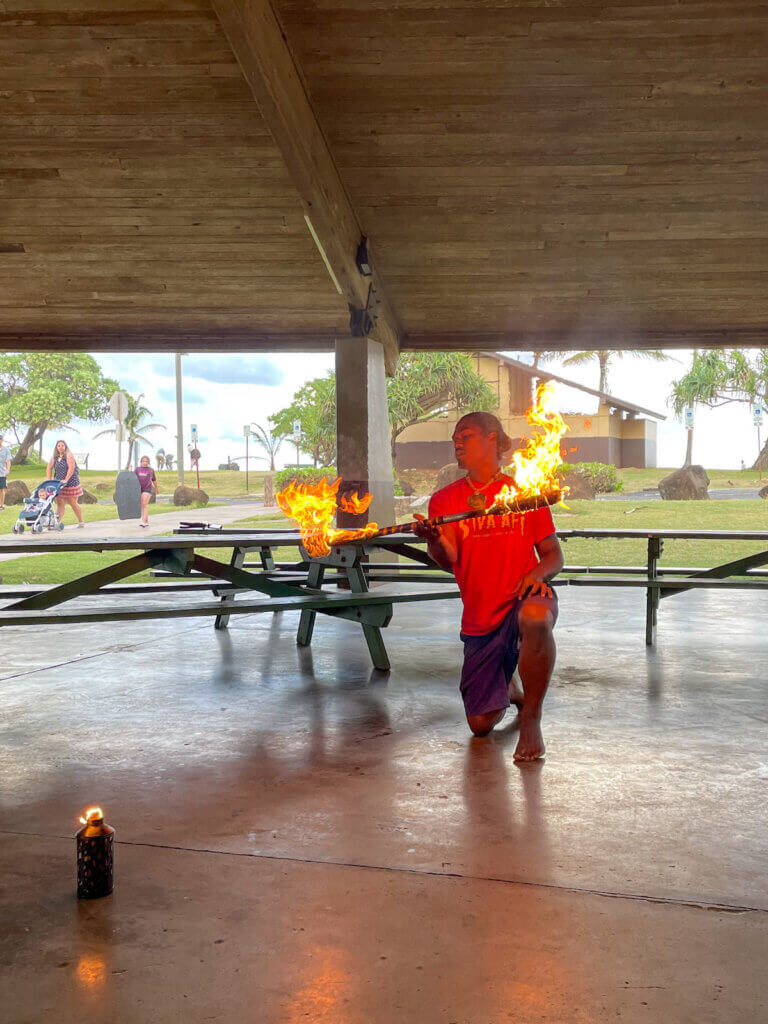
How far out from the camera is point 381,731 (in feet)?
16.0

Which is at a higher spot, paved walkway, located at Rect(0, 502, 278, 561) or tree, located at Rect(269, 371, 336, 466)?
tree, located at Rect(269, 371, 336, 466)

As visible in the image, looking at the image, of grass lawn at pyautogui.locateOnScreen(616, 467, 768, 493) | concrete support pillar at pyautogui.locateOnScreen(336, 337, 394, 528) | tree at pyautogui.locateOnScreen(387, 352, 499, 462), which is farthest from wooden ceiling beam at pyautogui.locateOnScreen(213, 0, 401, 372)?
grass lawn at pyautogui.locateOnScreen(616, 467, 768, 493)

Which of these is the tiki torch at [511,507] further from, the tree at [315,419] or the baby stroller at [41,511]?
the tree at [315,419]

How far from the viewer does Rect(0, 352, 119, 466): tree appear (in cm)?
4066

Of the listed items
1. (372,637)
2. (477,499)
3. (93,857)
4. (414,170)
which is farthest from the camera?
(414,170)

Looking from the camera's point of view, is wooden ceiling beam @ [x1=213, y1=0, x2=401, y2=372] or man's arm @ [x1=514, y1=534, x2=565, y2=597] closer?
man's arm @ [x1=514, y1=534, x2=565, y2=597]

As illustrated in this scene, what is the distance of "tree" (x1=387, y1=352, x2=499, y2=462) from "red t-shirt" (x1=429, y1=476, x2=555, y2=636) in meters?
25.0

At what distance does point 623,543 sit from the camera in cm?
1914

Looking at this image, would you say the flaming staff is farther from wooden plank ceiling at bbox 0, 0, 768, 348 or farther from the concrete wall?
the concrete wall

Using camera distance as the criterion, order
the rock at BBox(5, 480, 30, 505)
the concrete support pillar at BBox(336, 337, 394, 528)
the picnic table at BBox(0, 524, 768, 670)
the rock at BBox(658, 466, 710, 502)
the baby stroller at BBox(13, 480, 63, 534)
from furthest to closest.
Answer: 1. the rock at BBox(5, 480, 30, 505)
2. the rock at BBox(658, 466, 710, 502)
3. the baby stroller at BBox(13, 480, 63, 534)
4. the concrete support pillar at BBox(336, 337, 394, 528)
5. the picnic table at BBox(0, 524, 768, 670)

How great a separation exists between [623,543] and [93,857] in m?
17.2

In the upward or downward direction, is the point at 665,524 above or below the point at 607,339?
below

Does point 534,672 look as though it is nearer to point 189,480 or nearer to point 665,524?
point 665,524

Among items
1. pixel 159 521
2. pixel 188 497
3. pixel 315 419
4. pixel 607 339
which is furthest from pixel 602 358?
pixel 607 339
